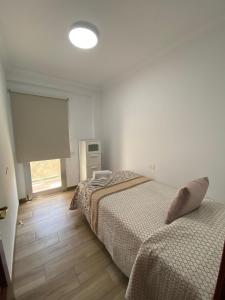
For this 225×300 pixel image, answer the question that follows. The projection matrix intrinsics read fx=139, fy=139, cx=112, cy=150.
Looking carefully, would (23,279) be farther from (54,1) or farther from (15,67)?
(15,67)

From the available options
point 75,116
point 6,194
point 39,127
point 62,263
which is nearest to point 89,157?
point 75,116

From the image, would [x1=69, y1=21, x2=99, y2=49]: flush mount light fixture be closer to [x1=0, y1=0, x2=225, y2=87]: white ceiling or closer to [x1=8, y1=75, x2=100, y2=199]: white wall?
[x1=0, y1=0, x2=225, y2=87]: white ceiling

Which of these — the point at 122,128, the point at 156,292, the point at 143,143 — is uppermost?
the point at 122,128

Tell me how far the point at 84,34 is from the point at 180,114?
158 centimetres

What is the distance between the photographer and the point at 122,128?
306cm

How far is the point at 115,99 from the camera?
Answer: 10.4ft

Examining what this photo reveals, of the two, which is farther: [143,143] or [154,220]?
[143,143]

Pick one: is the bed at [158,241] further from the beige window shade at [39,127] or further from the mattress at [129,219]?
the beige window shade at [39,127]

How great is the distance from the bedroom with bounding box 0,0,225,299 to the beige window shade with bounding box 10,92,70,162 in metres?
0.04

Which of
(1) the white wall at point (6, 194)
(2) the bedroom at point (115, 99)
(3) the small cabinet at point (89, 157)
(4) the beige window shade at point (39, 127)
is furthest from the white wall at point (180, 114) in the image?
(1) the white wall at point (6, 194)

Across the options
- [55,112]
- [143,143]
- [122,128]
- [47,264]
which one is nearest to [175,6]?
[143,143]

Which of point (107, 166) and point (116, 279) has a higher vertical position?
point (107, 166)

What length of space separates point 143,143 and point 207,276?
2.01 m

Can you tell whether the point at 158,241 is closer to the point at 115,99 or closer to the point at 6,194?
the point at 6,194
